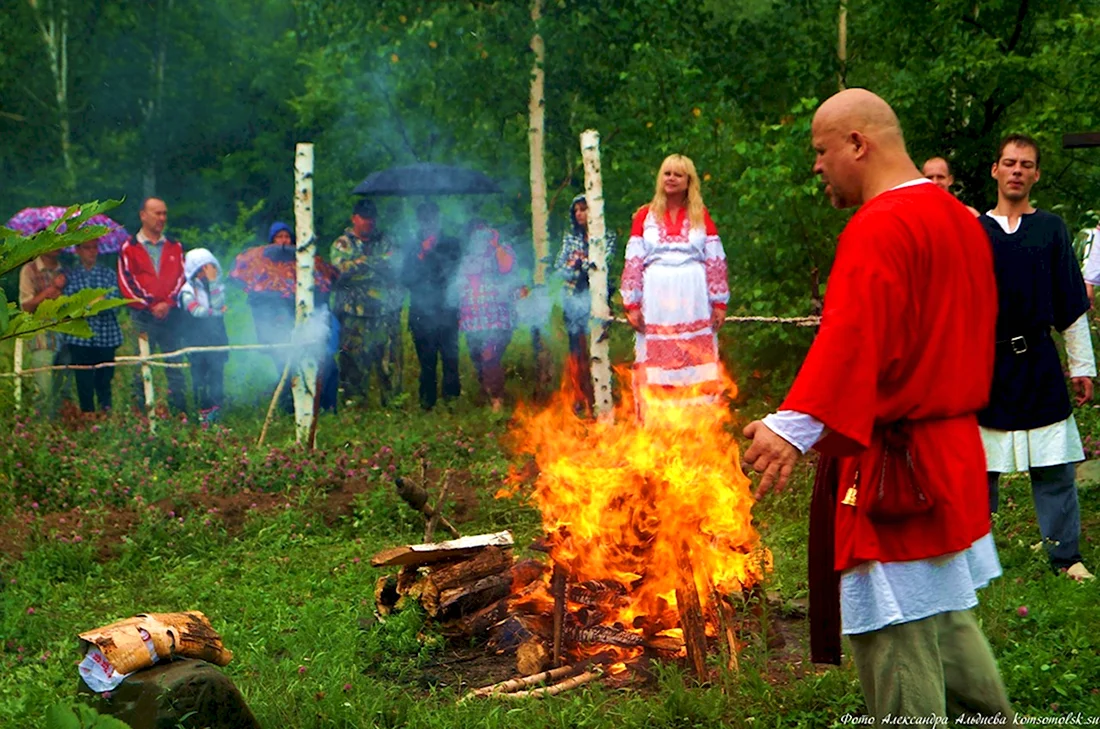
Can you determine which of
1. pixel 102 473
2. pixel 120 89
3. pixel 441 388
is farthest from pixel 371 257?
pixel 120 89

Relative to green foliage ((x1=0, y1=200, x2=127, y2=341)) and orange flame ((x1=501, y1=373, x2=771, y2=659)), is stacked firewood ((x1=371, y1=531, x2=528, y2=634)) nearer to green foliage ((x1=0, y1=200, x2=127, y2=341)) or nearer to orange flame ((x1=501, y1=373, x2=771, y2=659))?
orange flame ((x1=501, y1=373, x2=771, y2=659))

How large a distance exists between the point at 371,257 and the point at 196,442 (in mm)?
3792

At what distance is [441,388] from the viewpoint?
14.8m

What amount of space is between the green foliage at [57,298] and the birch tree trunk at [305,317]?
8521mm

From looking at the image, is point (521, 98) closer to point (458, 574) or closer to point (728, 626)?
point (458, 574)

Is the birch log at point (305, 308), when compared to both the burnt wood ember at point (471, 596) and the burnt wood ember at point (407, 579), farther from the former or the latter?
the burnt wood ember at point (471, 596)

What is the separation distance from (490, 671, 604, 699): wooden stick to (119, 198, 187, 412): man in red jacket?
8.51m

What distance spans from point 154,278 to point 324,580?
636 centimetres

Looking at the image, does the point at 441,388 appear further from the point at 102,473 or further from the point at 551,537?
the point at 551,537

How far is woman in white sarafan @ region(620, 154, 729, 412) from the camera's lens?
10102 mm

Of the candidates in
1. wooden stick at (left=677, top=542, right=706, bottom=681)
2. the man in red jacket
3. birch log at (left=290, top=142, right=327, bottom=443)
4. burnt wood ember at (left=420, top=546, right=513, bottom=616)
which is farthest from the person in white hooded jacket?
wooden stick at (left=677, top=542, right=706, bottom=681)

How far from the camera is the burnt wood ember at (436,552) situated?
6516 mm

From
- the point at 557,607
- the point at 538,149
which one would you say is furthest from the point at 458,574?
the point at 538,149

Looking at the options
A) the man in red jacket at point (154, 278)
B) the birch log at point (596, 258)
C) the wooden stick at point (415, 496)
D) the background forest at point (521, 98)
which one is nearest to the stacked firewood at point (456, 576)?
the wooden stick at point (415, 496)
